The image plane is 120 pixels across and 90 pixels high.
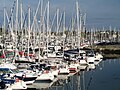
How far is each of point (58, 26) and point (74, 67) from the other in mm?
28496

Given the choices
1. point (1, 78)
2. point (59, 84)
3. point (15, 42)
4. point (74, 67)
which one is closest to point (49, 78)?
point (59, 84)

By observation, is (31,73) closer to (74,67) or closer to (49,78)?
(49,78)

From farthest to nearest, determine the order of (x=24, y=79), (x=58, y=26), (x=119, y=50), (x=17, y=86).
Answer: (x=119, y=50) < (x=58, y=26) < (x=24, y=79) < (x=17, y=86)

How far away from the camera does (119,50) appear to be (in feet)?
310

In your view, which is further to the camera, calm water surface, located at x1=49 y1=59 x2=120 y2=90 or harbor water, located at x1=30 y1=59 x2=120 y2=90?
calm water surface, located at x1=49 y1=59 x2=120 y2=90

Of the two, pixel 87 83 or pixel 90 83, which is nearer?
pixel 87 83

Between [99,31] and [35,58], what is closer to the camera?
[35,58]

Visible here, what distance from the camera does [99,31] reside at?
560 ft

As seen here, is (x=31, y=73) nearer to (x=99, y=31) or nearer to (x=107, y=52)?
(x=107, y=52)

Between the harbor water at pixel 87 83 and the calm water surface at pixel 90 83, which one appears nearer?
the harbor water at pixel 87 83

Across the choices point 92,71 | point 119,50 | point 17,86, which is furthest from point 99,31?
point 17,86

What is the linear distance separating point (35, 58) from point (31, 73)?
16138 millimetres

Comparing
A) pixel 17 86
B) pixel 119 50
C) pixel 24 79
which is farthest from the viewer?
pixel 119 50

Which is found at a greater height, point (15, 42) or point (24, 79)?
point (15, 42)
